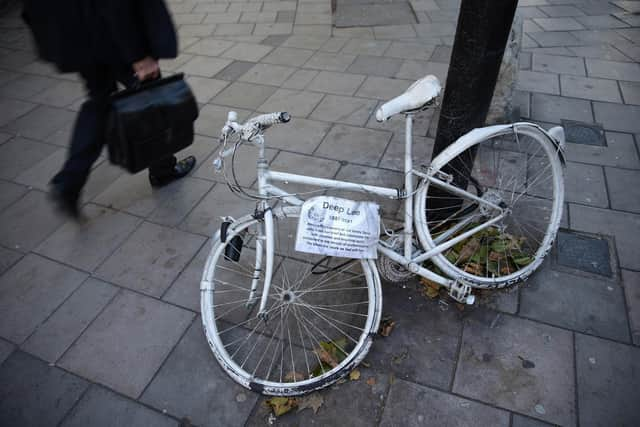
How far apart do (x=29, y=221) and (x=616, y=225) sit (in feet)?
15.0

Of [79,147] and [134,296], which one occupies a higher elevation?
[79,147]

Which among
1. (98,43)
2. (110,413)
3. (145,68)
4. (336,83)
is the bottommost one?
(110,413)

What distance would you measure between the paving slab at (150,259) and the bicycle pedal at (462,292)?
5.96ft

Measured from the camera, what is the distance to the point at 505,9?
6.46ft

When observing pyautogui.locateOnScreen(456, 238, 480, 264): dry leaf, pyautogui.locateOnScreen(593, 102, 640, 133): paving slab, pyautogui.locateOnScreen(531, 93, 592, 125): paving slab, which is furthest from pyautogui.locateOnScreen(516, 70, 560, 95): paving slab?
pyautogui.locateOnScreen(456, 238, 480, 264): dry leaf

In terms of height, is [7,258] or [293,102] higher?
[293,102]

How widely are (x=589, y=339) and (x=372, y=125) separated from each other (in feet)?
8.53

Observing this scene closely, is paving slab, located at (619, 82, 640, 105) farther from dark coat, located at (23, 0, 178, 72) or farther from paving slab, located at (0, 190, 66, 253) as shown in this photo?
paving slab, located at (0, 190, 66, 253)

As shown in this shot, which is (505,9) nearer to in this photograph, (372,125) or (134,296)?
(372,125)

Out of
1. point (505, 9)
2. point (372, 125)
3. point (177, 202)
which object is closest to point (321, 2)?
point (372, 125)

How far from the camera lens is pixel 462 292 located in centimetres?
222

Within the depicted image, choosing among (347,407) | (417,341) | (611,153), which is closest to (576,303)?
(417,341)

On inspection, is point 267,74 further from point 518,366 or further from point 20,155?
point 518,366

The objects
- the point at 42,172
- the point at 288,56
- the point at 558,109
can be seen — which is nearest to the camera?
the point at 42,172
